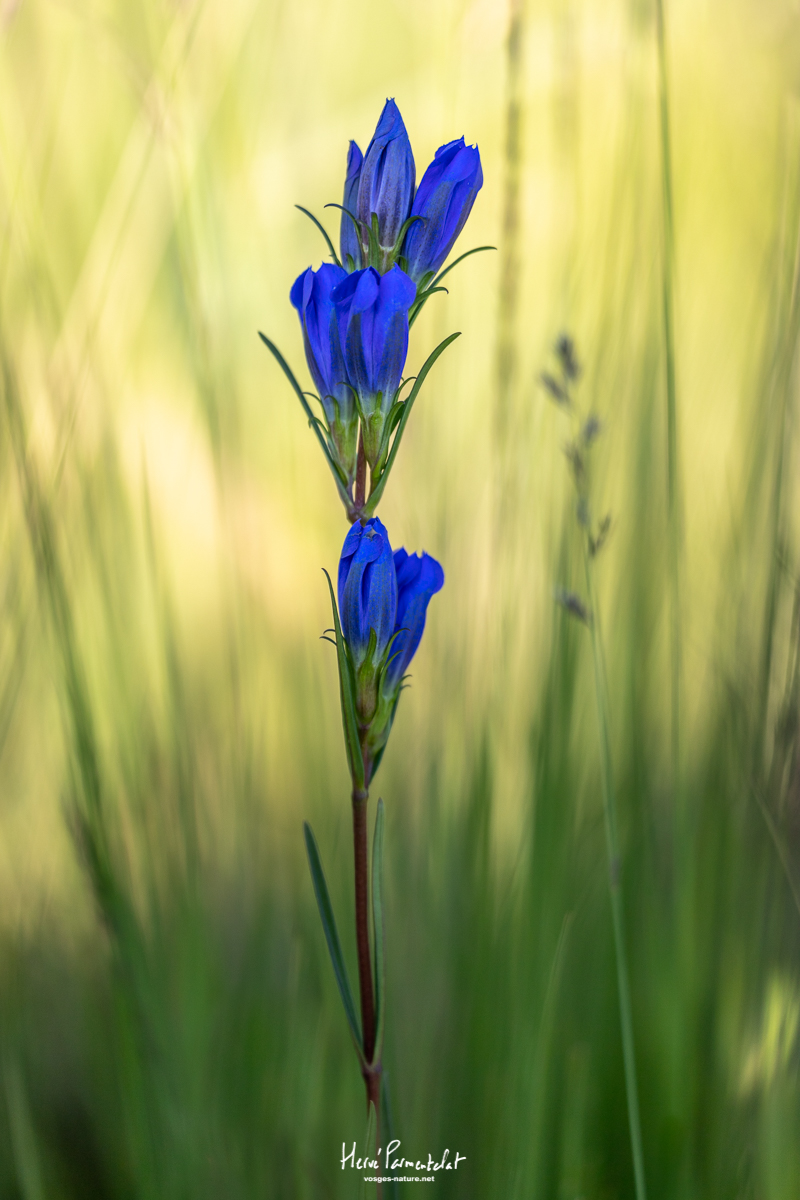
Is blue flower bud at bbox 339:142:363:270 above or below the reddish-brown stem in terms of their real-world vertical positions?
above

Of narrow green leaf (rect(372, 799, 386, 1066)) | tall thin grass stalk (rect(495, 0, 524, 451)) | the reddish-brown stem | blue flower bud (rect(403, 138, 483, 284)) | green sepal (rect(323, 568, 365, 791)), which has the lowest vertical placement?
narrow green leaf (rect(372, 799, 386, 1066))

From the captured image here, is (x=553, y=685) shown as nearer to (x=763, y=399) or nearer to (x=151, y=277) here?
(x=763, y=399)

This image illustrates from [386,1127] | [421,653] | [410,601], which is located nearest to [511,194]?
[410,601]

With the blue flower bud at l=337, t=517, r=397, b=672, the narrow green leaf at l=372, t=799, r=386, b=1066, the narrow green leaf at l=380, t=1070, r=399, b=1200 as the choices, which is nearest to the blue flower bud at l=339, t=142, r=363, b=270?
the blue flower bud at l=337, t=517, r=397, b=672

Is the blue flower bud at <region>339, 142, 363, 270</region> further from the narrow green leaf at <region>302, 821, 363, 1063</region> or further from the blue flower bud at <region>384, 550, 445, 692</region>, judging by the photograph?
the narrow green leaf at <region>302, 821, 363, 1063</region>

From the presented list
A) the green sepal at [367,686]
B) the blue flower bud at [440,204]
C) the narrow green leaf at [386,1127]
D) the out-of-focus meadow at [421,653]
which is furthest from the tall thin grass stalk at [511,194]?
the narrow green leaf at [386,1127]

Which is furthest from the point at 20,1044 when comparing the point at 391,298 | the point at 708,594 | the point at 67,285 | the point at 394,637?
the point at 67,285
